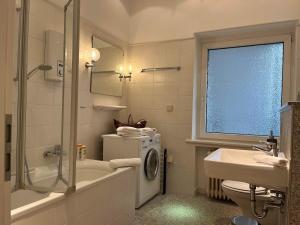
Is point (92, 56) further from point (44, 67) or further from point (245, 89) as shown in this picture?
point (245, 89)

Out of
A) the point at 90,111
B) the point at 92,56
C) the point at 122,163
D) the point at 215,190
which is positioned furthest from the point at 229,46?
the point at 122,163

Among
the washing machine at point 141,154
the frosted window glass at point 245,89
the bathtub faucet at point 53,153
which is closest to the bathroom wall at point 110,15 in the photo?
the frosted window glass at point 245,89

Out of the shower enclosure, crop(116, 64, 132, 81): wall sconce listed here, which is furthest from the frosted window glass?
the shower enclosure

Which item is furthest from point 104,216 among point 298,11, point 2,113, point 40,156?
point 298,11

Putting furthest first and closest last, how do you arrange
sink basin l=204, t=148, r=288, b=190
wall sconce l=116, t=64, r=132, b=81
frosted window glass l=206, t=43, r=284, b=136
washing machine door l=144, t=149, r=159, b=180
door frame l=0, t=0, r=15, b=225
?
wall sconce l=116, t=64, r=132, b=81
frosted window glass l=206, t=43, r=284, b=136
washing machine door l=144, t=149, r=159, b=180
sink basin l=204, t=148, r=288, b=190
door frame l=0, t=0, r=15, b=225

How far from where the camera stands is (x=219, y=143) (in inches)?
123

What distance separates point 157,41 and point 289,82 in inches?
71.1

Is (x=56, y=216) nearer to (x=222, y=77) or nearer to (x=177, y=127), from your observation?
(x=177, y=127)

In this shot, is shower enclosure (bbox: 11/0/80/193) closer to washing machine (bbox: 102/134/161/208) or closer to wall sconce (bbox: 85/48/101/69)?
wall sconce (bbox: 85/48/101/69)

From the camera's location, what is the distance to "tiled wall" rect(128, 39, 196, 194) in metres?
3.32

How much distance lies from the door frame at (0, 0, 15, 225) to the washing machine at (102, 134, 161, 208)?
7.02 feet

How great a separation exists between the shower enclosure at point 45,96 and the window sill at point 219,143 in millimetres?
1809

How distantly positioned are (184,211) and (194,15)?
2.50 meters

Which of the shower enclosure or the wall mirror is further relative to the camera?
the wall mirror
